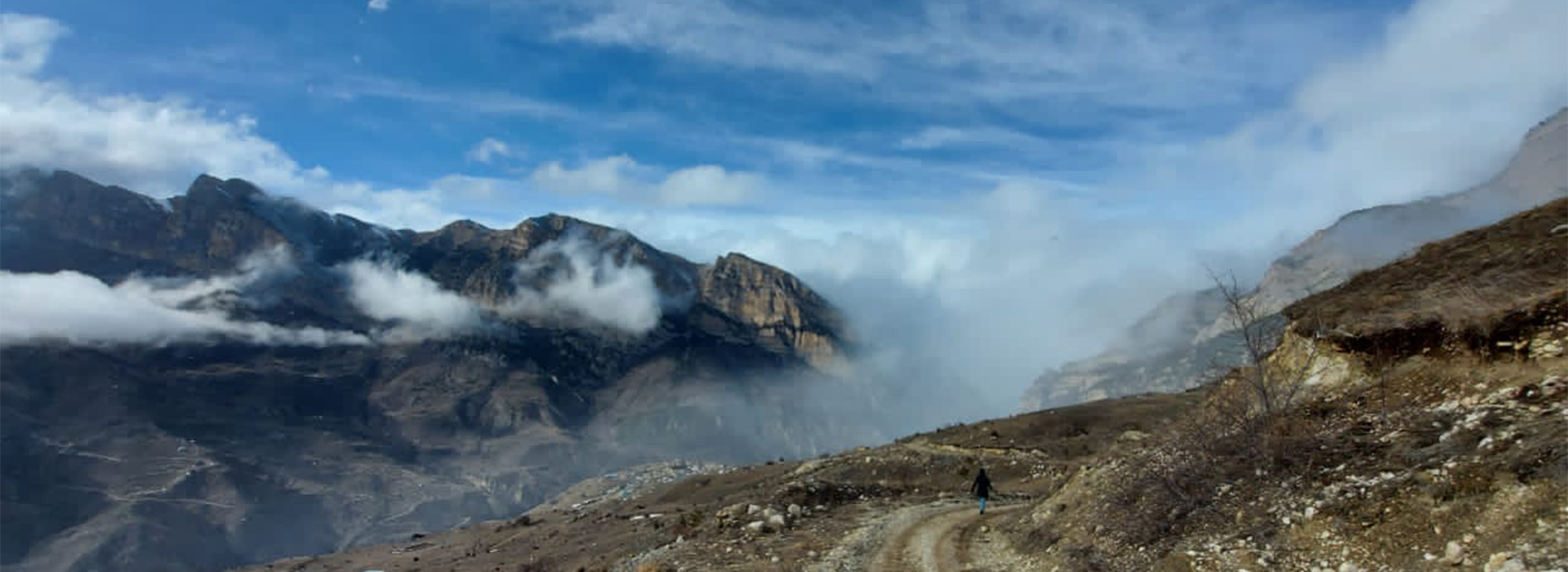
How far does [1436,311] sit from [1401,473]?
6.78 meters

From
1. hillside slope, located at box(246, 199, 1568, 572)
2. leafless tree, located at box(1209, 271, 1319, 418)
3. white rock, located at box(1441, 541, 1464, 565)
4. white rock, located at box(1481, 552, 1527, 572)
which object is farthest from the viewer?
leafless tree, located at box(1209, 271, 1319, 418)

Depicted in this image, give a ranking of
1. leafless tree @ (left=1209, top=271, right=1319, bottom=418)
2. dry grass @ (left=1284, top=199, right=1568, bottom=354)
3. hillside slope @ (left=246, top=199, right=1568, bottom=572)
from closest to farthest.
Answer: hillside slope @ (left=246, top=199, right=1568, bottom=572), dry grass @ (left=1284, top=199, right=1568, bottom=354), leafless tree @ (left=1209, top=271, right=1319, bottom=418)

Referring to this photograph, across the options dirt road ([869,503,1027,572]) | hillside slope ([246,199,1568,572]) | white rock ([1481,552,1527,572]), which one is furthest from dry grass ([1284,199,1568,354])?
dirt road ([869,503,1027,572])

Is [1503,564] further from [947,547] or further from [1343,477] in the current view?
[947,547]

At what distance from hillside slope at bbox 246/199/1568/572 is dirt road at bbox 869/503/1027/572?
0.12 metres

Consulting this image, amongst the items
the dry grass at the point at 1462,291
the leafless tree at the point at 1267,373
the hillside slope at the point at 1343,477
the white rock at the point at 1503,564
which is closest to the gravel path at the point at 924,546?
the hillside slope at the point at 1343,477

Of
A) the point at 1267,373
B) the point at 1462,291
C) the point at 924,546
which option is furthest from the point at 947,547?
the point at 1462,291

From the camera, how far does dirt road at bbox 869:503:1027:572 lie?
71.5ft

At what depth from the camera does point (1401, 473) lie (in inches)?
533

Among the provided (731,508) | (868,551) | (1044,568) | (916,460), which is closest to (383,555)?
(916,460)

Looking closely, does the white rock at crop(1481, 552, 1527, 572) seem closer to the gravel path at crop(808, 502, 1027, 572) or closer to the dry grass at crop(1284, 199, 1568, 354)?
the dry grass at crop(1284, 199, 1568, 354)

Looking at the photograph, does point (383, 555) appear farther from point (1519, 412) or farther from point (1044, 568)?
point (1519, 412)

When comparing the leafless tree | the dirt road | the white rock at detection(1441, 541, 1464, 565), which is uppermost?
the leafless tree

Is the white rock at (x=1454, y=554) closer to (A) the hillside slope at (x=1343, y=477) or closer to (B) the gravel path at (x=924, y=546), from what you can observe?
(A) the hillside slope at (x=1343, y=477)
